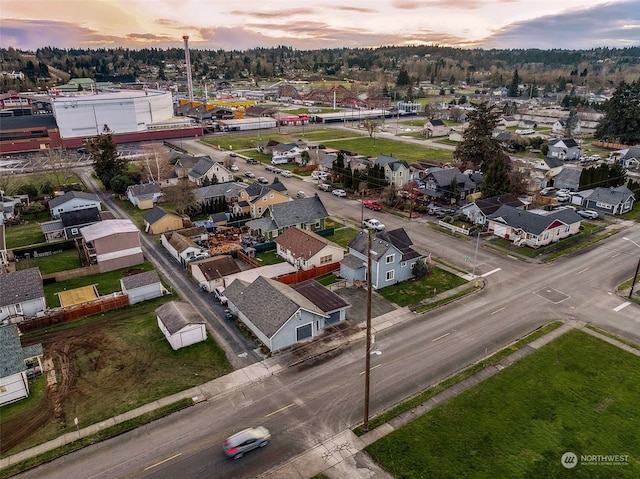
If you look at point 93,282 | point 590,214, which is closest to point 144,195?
point 93,282

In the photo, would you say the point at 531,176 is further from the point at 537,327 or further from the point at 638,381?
the point at 638,381

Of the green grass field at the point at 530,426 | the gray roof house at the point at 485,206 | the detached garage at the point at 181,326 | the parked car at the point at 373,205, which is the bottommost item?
the green grass field at the point at 530,426

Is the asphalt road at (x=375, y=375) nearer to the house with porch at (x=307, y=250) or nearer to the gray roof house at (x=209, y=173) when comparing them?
the house with porch at (x=307, y=250)

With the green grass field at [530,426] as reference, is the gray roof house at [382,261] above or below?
above

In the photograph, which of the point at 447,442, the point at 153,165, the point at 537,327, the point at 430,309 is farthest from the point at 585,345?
the point at 153,165

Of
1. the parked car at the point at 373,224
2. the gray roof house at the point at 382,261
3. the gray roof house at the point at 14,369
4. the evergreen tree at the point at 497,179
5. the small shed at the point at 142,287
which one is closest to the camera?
the gray roof house at the point at 14,369

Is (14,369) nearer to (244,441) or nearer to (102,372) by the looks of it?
(102,372)

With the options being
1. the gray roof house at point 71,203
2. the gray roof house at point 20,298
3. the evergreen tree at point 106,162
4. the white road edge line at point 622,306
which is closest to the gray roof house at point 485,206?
the white road edge line at point 622,306

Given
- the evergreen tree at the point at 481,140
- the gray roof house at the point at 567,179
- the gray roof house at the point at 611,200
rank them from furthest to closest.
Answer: the evergreen tree at the point at 481,140 → the gray roof house at the point at 567,179 → the gray roof house at the point at 611,200
